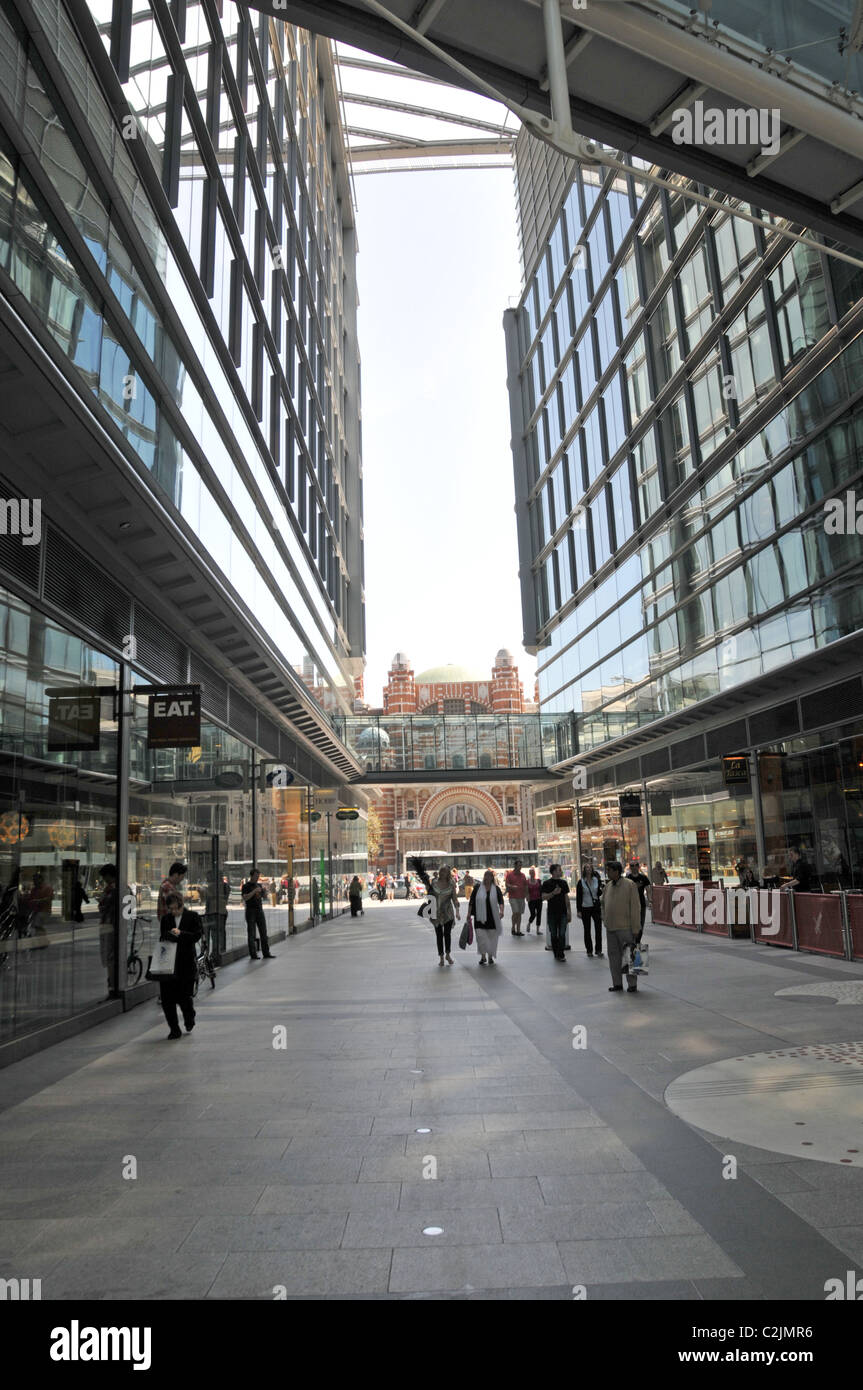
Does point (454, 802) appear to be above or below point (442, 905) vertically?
above

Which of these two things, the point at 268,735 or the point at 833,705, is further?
the point at 268,735

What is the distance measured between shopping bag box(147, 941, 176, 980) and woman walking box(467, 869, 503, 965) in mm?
7569

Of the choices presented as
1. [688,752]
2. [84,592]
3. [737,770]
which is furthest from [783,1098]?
[688,752]

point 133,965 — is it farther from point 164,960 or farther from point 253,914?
point 253,914

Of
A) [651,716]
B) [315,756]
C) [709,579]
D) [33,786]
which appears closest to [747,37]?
[33,786]

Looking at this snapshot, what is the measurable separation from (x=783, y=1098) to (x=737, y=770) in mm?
17405

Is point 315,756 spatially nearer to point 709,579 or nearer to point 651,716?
point 651,716

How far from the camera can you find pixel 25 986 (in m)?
9.86

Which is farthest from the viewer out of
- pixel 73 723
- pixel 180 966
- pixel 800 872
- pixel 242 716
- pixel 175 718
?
pixel 242 716

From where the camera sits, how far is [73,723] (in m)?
11.5

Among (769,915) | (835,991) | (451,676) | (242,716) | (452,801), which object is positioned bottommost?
(835,991)

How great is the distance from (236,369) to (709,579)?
14.4 metres

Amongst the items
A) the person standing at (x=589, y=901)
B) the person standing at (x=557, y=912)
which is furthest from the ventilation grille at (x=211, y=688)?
the person standing at (x=589, y=901)
